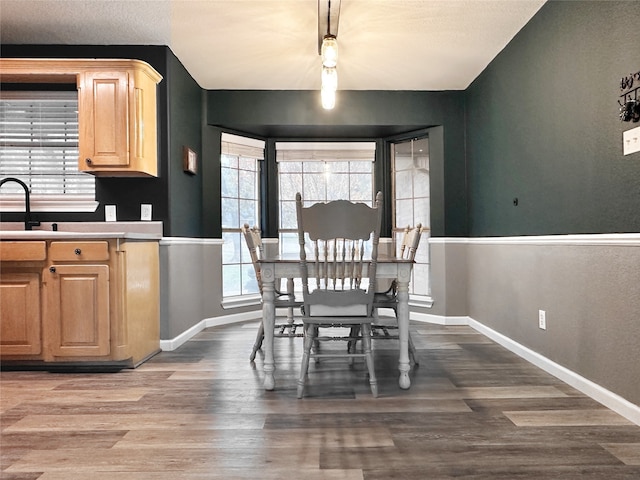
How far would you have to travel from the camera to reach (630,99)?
2137 millimetres

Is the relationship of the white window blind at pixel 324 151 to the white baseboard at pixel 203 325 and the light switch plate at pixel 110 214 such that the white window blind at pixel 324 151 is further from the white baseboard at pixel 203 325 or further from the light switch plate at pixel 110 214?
the light switch plate at pixel 110 214

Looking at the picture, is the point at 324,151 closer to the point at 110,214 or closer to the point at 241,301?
the point at 241,301

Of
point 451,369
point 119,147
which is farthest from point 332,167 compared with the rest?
point 451,369

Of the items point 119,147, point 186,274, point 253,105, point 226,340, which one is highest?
point 253,105

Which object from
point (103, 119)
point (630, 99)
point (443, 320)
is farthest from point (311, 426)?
point (443, 320)

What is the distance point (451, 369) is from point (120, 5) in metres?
3.28

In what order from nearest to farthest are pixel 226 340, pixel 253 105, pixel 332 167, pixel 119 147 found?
pixel 119 147
pixel 226 340
pixel 253 105
pixel 332 167

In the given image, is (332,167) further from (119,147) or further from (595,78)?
(595,78)

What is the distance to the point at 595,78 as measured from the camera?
95.5 inches

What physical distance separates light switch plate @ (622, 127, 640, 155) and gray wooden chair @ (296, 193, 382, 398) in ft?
3.91

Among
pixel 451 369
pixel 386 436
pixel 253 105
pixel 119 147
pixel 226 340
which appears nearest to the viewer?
pixel 386 436

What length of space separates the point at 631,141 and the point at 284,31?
2.41m

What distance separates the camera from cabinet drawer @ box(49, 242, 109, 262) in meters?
2.94

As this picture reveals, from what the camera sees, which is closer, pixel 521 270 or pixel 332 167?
pixel 521 270
